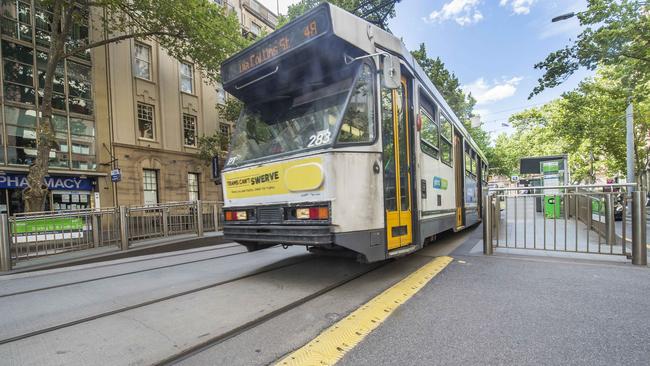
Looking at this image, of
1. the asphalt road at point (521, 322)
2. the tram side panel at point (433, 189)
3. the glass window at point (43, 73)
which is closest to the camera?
the asphalt road at point (521, 322)

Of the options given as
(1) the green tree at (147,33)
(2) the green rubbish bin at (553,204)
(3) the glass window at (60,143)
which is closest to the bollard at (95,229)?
(1) the green tree at (147,33)

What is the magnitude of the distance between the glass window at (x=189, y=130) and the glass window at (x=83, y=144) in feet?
14.4

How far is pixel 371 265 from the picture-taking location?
489cm

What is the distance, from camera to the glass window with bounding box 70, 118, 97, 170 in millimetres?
13578

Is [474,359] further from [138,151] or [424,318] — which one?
[138,151]

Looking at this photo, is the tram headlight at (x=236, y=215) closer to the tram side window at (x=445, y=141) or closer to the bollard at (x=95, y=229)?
the tram side window at (x=445, y=141)

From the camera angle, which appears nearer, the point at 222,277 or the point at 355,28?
the point at 355,28

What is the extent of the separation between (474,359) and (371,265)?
9.06 ft

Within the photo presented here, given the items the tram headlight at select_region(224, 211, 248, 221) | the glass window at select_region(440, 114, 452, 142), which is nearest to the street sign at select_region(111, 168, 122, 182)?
the tram headlight at select_region(224, 211, 248, 221)

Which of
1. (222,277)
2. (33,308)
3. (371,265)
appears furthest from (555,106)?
(33,308)

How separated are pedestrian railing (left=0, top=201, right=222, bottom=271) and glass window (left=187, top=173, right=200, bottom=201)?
8849mm

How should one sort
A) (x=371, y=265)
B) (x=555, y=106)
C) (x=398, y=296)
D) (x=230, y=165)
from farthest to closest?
(x=555, y=106) → (x=371, y=265) → (x=230, y=165) → (x=398, y=296)

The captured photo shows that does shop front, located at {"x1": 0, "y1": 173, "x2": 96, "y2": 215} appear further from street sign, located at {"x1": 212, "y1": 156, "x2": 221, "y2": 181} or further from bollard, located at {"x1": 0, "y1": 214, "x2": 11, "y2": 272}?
street sign, located at {"x1": 212, "y1": 156, "x2": 221, "y2": 181}

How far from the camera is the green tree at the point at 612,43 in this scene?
965 centimetres
